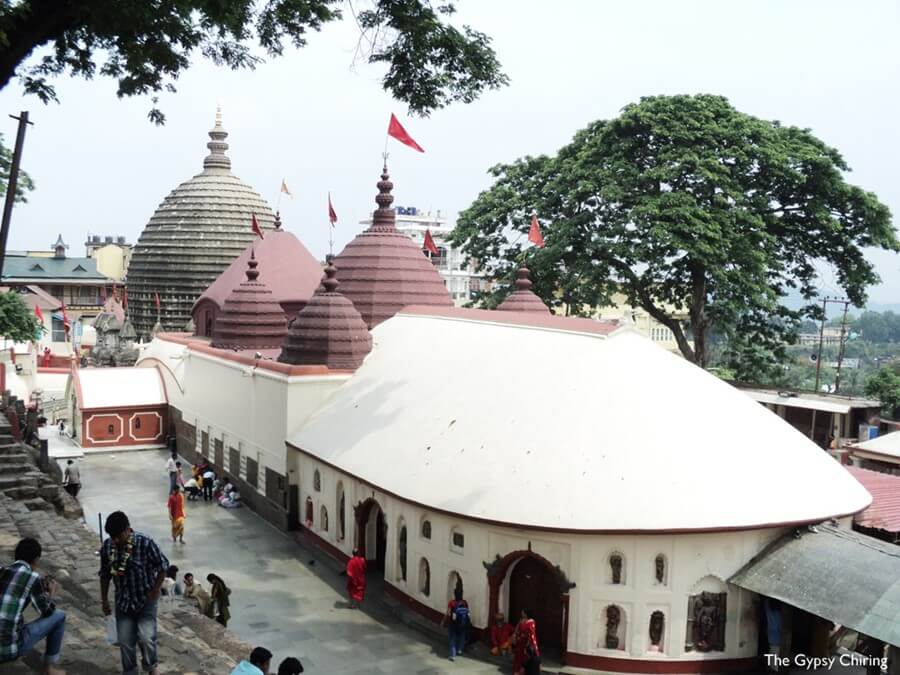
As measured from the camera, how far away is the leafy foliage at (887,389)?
37403 millimetres

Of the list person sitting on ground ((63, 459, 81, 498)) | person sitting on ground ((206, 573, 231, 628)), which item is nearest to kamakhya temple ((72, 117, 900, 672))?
person sitting on ground ((206, 573, 231, 628))

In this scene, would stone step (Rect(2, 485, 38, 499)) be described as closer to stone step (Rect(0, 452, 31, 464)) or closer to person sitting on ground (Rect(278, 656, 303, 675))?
stone step (Rect(0, 452, 31, 464))

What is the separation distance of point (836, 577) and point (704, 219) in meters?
17.9

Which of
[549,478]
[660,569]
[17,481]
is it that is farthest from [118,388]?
[660,569]

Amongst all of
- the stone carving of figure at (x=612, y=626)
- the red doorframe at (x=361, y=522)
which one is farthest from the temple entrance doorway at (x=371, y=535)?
the stone carving of figure at (x=612, y=626)

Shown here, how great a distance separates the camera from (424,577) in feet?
52.1

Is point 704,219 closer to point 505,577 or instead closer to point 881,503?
point 881,503

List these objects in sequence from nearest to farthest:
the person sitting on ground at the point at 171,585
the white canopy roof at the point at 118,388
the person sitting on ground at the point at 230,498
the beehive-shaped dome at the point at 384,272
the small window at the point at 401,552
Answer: the person sitting on ground at the point at 171,585 → the small window at the point at 401,552 → the person sitting on ground at the point at 230,498 → the beehive-shaped dome at the point at 384,272 → the white canopy roof at the point at 118,388

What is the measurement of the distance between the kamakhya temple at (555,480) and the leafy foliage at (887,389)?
2423cm

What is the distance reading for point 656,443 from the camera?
14555 mm

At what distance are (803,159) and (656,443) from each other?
19099 millimetres

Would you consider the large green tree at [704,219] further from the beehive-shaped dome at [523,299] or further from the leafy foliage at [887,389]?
the leafy foliage at [887,389]

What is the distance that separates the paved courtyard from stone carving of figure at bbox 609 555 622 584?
94.1 inches

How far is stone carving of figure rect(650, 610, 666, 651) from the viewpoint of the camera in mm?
13609
